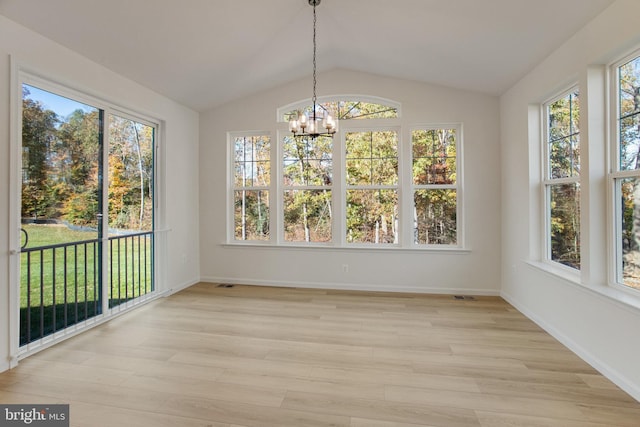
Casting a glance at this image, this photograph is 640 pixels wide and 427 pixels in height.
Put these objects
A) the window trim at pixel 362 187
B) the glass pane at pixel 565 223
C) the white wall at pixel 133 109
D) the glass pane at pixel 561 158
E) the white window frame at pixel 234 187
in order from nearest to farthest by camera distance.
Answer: the white wall at pixel 133 109 → the glass pane at pixel 565 223 → the glass pane at pixel 561 158 → the window trim at pixel 362 187 → the white window frame at pixel 234 187

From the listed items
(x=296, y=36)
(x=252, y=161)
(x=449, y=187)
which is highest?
(x=296, y=36)

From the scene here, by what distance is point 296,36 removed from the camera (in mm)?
3654

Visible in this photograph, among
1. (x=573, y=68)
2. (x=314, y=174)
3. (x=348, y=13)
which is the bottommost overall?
(x=314, y=174)

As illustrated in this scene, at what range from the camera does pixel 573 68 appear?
2.68m

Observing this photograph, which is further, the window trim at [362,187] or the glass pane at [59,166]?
the window trim at [362,187]

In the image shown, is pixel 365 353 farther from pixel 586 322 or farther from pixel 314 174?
pixel 314 174

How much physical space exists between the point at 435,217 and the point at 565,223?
1593 mm

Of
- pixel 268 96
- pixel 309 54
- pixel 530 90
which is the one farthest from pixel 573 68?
pixel 268 96

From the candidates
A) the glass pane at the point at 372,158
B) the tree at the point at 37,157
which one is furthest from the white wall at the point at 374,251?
the tree at the point at 37,157

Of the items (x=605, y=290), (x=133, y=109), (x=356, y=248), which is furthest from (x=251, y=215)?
(x=605, y=290)

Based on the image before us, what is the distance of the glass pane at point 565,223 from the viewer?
2895 millimetres

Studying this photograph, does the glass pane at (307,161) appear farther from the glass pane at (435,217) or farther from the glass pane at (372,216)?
the glass pane at (435,217)

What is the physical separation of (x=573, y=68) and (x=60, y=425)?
177 inches
